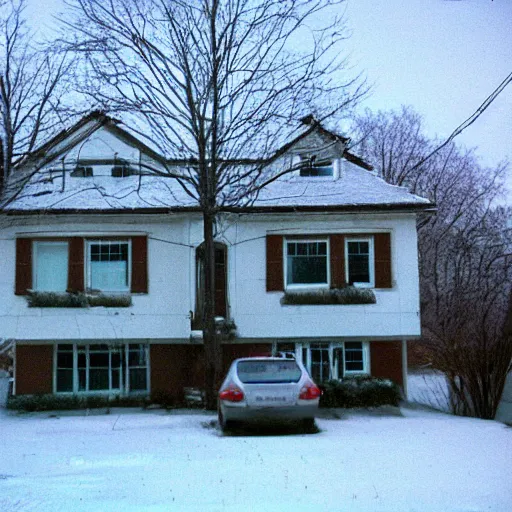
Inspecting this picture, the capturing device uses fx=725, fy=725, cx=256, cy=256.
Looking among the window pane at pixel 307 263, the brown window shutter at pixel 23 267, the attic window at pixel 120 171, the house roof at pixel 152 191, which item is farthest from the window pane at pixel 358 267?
the brown window shutter at pixel 23 267

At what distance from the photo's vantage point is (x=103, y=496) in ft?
24.2

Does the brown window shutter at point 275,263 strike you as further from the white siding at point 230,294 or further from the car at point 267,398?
the car at point 267,398

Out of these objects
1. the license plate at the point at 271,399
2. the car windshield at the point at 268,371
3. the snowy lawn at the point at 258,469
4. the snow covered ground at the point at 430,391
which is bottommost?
the snow covered ground at the point at 430,391

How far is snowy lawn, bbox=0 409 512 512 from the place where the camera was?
7.12 meters

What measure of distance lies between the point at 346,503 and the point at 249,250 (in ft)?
42.3

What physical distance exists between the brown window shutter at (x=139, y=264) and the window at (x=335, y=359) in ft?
15.5

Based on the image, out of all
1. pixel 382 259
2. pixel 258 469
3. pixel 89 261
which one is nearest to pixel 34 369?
pixel 89 261

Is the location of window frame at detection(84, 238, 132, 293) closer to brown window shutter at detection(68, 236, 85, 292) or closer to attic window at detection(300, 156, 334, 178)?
brown window shutter at detection(68, 236, 85, 292)

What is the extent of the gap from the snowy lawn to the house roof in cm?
696

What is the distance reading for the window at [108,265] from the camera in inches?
779

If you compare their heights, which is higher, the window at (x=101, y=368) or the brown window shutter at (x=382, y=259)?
the brown window shutter at (x=382, y=259)

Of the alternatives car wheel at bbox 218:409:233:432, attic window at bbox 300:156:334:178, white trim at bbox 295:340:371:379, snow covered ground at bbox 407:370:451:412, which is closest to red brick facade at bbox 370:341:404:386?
white trim at bbox 295:340:371:379

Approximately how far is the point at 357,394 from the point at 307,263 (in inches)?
147

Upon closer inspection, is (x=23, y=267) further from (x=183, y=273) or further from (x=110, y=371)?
(x=183, y=273)
